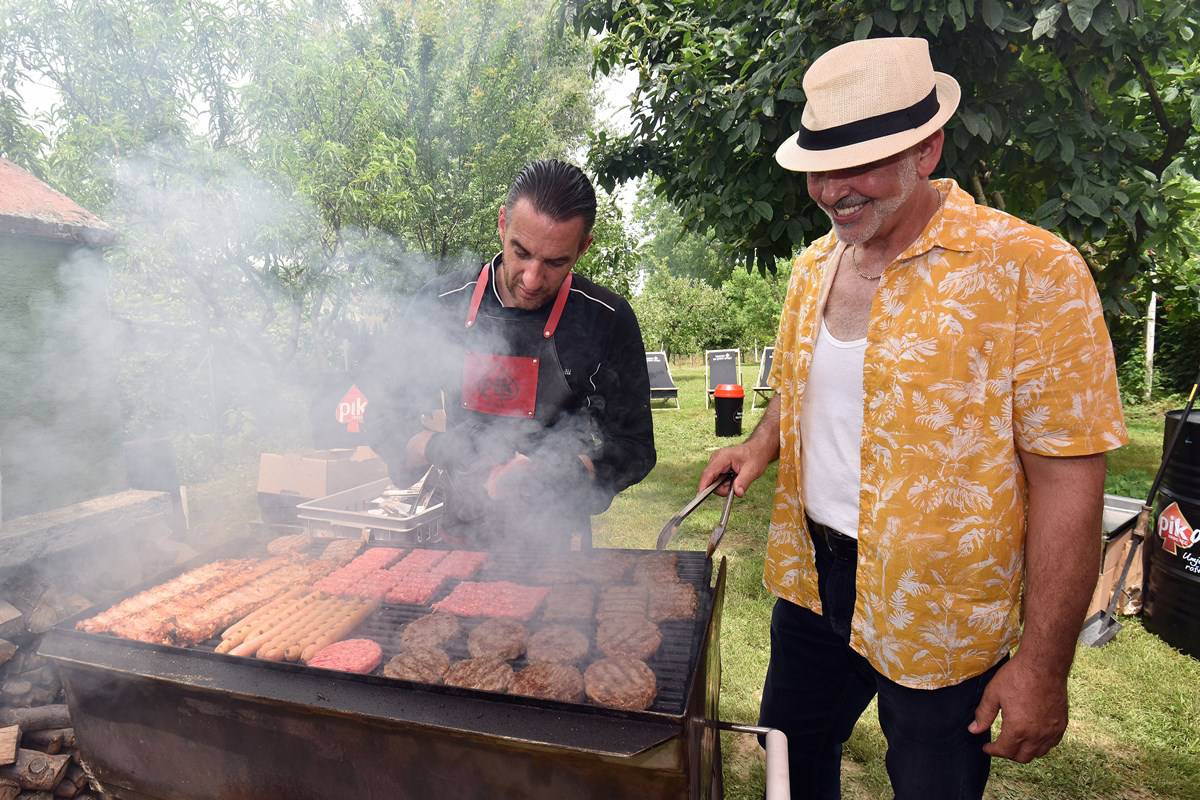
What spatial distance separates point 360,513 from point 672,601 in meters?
2.41

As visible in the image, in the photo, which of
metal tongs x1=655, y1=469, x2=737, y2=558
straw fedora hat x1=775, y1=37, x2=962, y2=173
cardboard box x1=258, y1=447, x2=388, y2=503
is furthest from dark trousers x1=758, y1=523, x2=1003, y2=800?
cardboard box x1=258, y1=447, x2=388, y2=503

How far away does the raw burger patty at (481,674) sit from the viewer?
186 cm

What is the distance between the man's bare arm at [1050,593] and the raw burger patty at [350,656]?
6.04ft

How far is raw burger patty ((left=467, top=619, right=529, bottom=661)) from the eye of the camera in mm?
2053

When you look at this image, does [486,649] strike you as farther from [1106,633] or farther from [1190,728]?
[1106,633]

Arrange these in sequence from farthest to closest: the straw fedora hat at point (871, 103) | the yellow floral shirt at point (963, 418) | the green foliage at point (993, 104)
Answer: the green foliage at point (993, 104)
the straw fedora hat at point (871, 103)
the yellow floral shirt at point (963, 418)

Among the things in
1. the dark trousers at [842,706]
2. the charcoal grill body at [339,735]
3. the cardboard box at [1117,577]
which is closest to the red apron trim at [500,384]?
the charcoal grill body at [339,735]

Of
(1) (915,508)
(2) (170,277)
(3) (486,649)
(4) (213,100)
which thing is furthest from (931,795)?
(4) (213,100)

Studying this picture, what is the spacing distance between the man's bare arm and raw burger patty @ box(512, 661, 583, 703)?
1.15 metres

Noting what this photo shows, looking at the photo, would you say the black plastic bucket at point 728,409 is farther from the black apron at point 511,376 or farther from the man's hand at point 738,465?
the man's hand at point 738,465

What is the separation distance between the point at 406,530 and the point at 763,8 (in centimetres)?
481

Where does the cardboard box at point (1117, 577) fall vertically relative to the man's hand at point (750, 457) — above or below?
below

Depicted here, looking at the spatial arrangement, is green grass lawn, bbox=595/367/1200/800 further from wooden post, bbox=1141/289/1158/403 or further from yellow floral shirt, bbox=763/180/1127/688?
wooden post, bbox=1141/289/1158/403

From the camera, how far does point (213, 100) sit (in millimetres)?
8492
